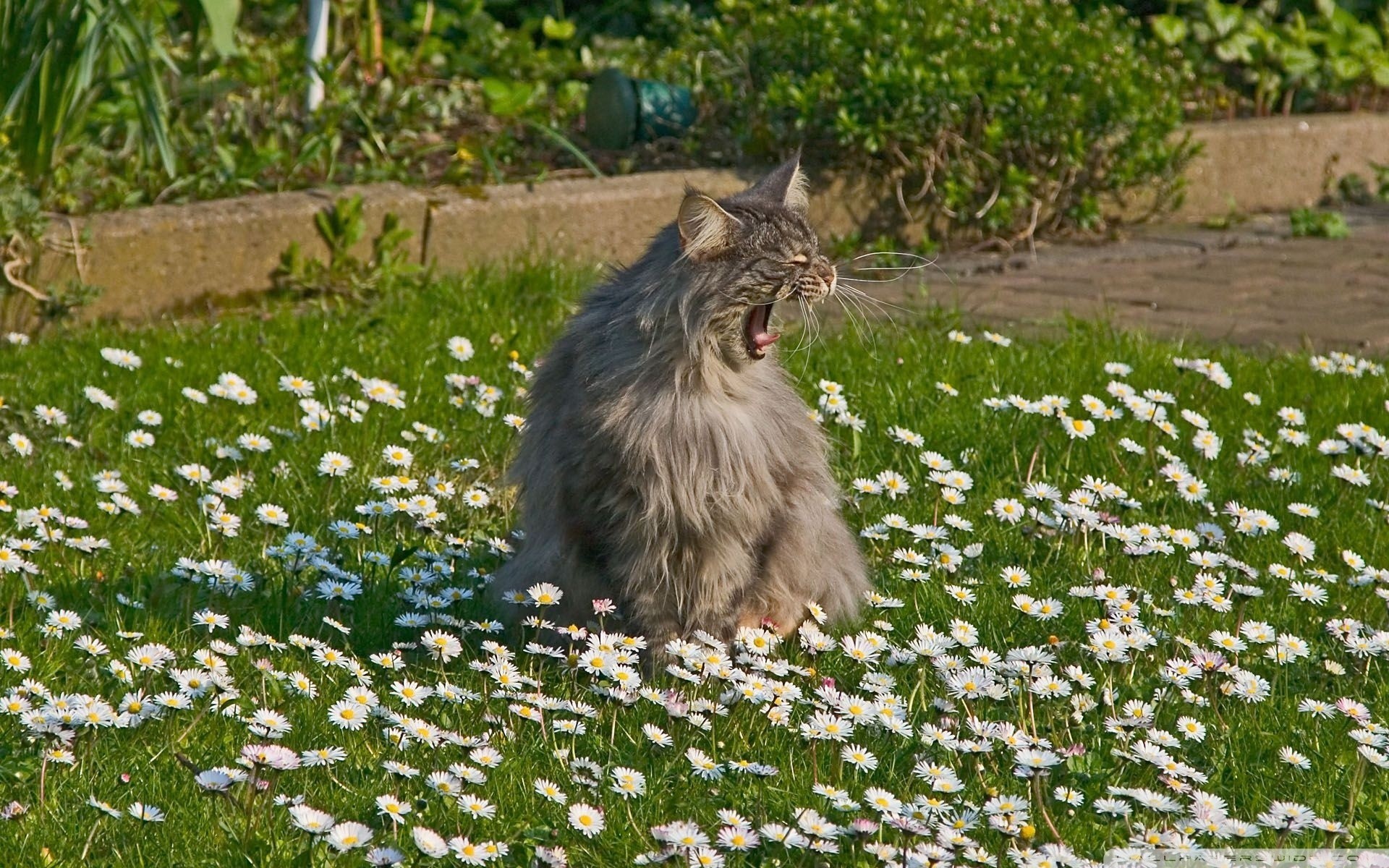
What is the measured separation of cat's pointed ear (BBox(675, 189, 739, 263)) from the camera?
10.2ft

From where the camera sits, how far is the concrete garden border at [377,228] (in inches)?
218

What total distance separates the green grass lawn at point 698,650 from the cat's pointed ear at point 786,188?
874 mm

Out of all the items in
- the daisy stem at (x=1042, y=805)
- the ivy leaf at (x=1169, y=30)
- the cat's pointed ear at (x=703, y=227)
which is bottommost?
the daisy stem at (x=1042, y=805)

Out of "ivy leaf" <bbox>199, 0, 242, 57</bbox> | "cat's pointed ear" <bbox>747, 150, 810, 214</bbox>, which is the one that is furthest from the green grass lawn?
"ivy leaf" <bbox>199, 0, 242, 57</bbox>

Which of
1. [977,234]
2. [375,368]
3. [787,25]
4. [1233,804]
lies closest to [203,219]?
[375,368]

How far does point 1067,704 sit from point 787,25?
14.9ft

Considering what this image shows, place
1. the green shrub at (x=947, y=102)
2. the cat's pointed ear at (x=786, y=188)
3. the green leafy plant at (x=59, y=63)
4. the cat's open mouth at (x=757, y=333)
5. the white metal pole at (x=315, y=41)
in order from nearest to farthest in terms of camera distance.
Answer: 1. the cat's open mouth at (x=757, y=333)
2. the cat's pointed ear at (x=786, y=188)
3. the green leafy plant at (x=59, y=63)
4. the white metal pole at (x=315, y=41)
5. the green shrub at (x=947, y=102)

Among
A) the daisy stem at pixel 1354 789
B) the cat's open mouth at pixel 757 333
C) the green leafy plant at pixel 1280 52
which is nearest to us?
the daisy stem at pixel 1354 789

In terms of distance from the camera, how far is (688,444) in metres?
3.20

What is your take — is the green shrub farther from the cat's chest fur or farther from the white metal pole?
the cat's chest fur

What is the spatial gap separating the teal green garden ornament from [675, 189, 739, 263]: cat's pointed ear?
4089 mm

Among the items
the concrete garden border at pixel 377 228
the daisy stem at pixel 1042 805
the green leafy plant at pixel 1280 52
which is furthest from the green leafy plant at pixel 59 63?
the green leafy plant at pixel 1280 52

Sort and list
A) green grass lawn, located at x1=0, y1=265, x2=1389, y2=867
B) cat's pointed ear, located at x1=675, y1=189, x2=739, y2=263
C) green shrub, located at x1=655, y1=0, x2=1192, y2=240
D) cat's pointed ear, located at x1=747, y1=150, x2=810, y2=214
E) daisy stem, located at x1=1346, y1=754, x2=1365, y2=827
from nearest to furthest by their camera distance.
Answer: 1. green grass lawn, located at x1=0, y1=265, x2=1389, y2=867
2. daisy stem, located at x1=1346, y1=754, x2=1365, y2=827
3. cat's pointed ear, located at x1=675, y1=189, x2=739, y2=263
4. cat's pointed ear, located at x1=747, y1=150, x2=810, y2=214
5. green shrub, located at x1=655, y1=0, x2=1192, y2=240

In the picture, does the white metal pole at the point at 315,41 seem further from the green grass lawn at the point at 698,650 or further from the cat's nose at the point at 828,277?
the cat's nose at the point at 828,277
